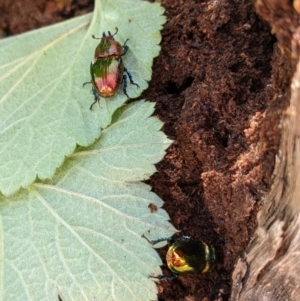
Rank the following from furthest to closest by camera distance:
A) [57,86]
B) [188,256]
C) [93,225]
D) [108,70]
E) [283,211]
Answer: [57,86], [108,70], [93,225], [188,256], [283,211]

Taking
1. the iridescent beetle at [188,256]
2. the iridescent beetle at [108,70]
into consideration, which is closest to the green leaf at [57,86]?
the iridescent beetle at [108,70]

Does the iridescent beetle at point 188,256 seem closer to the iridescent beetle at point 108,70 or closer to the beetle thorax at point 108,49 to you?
the iridescent beetle at point 108,70

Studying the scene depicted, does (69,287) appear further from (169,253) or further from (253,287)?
(253,287)

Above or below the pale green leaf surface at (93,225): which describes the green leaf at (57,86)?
above

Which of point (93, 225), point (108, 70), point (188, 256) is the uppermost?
point (108, 70)

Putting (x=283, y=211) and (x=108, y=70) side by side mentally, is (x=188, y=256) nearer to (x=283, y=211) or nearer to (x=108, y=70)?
(x=283, y=211)

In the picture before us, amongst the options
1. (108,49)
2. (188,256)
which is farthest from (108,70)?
(188,256)
